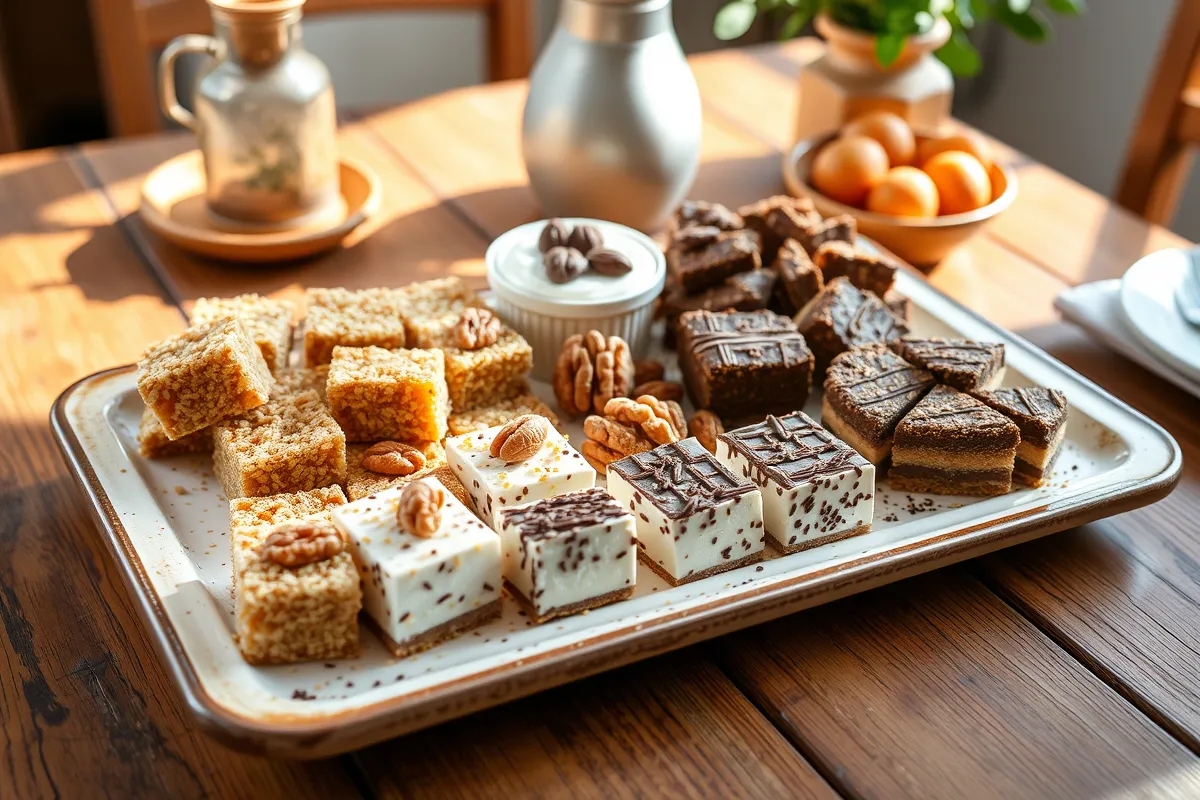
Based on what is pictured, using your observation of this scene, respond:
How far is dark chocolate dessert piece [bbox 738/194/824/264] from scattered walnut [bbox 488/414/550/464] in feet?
2.13

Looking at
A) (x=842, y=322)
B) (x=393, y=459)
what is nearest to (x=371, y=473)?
(x=393, y=459)

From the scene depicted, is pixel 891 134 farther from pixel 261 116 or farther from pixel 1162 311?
pixel 261 116

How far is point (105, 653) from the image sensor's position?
1151 mm

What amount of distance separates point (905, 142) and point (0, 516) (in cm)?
153

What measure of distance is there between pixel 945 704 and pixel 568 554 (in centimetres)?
40

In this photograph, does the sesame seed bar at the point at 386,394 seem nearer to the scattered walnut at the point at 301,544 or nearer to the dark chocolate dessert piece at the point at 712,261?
the scattered walnut at the point at 301,544

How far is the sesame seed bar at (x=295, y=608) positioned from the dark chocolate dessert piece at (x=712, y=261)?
0.74 m

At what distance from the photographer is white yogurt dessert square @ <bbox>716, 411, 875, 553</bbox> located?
4.01 ft

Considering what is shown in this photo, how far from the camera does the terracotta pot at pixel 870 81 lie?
2.10 metres

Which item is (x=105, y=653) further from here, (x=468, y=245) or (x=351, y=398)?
(x=468, y=245)

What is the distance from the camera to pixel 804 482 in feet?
3.99

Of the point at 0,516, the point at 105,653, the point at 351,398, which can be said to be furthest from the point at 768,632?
the point at 0,516

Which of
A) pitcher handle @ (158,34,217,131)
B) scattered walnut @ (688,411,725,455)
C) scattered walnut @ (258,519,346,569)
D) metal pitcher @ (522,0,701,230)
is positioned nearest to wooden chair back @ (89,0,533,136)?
pitcher handle @ (158,34,217,131)

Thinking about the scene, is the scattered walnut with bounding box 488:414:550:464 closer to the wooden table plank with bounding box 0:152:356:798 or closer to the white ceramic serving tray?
the white ceramic serving tray
